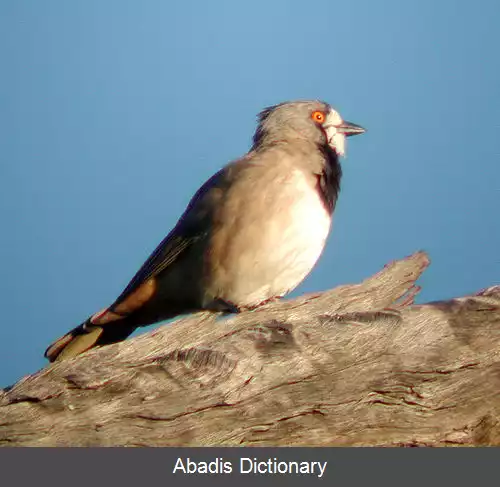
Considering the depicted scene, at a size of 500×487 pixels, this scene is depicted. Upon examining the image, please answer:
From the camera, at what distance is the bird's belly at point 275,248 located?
536 centimetres

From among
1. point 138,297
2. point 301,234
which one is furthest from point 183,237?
point 301,234

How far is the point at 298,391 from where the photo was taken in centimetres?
399

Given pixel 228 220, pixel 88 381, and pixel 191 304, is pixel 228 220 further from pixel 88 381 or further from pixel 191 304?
pixel 88 381

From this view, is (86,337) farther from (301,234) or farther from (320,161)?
(320,161)

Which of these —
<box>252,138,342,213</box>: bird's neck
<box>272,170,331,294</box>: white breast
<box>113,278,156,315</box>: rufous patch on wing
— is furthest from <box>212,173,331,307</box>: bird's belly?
<box>113,278,156,315</box>: rufous patch on wing

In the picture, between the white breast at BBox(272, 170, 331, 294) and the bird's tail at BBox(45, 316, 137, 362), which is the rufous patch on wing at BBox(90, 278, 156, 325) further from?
the white breast at BBox(272, 170, 331, 294)

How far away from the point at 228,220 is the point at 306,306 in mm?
1010

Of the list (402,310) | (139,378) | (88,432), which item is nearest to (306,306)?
(402,310)

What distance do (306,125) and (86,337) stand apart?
208 centimetres

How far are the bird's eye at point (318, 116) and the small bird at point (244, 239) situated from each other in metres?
0.02

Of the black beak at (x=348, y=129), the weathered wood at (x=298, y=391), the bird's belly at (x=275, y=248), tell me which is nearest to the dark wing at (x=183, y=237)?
the bird's belly at (x=275, y=248)

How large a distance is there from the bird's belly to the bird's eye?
76cm

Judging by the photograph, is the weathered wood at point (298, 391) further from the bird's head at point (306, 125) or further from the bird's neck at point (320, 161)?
the bird's head at point (306, 125)

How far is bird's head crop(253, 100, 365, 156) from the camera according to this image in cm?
601
